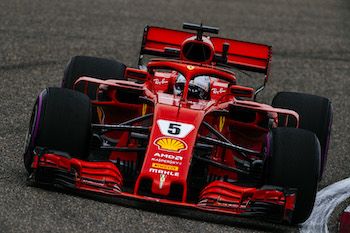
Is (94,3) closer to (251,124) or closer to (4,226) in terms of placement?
(251,124)

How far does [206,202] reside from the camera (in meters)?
7.00

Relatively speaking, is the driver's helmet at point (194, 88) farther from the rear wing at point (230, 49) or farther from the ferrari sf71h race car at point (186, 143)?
the rear wing at point (230, 49)

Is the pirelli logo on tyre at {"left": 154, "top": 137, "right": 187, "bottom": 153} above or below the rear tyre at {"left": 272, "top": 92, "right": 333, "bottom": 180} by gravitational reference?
below

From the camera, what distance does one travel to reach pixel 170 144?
7.21 meters

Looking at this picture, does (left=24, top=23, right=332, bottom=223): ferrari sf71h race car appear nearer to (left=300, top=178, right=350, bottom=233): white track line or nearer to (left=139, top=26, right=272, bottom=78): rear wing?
(left=300, top=178, right=350, bottom=233): white track line

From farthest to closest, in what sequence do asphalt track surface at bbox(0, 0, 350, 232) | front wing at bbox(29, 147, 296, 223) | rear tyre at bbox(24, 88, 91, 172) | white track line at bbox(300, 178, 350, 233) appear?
white track line at bbox(300, 178, 350, 233) < rear tyre at bbox(24, 88, 91, 172) < front wing at bbox(29, 147, 296, 223) < asphalt track surface at bbox(0, 0, 350, 232)

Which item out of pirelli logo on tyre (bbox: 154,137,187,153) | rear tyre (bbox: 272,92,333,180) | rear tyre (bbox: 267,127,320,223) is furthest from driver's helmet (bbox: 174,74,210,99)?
rear tyre (bbox: 267,127,320,223)

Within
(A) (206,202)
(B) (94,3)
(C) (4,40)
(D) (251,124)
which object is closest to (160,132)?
(A) (206,202)

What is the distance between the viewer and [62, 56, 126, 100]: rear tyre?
910 centimetres

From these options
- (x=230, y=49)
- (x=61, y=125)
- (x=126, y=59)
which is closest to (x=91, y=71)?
(x=230, y=49)

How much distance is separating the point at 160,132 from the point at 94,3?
10702mm

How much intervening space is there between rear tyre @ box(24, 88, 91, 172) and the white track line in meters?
2.19

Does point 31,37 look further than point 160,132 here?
Yes

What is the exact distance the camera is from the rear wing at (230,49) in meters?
9.79
